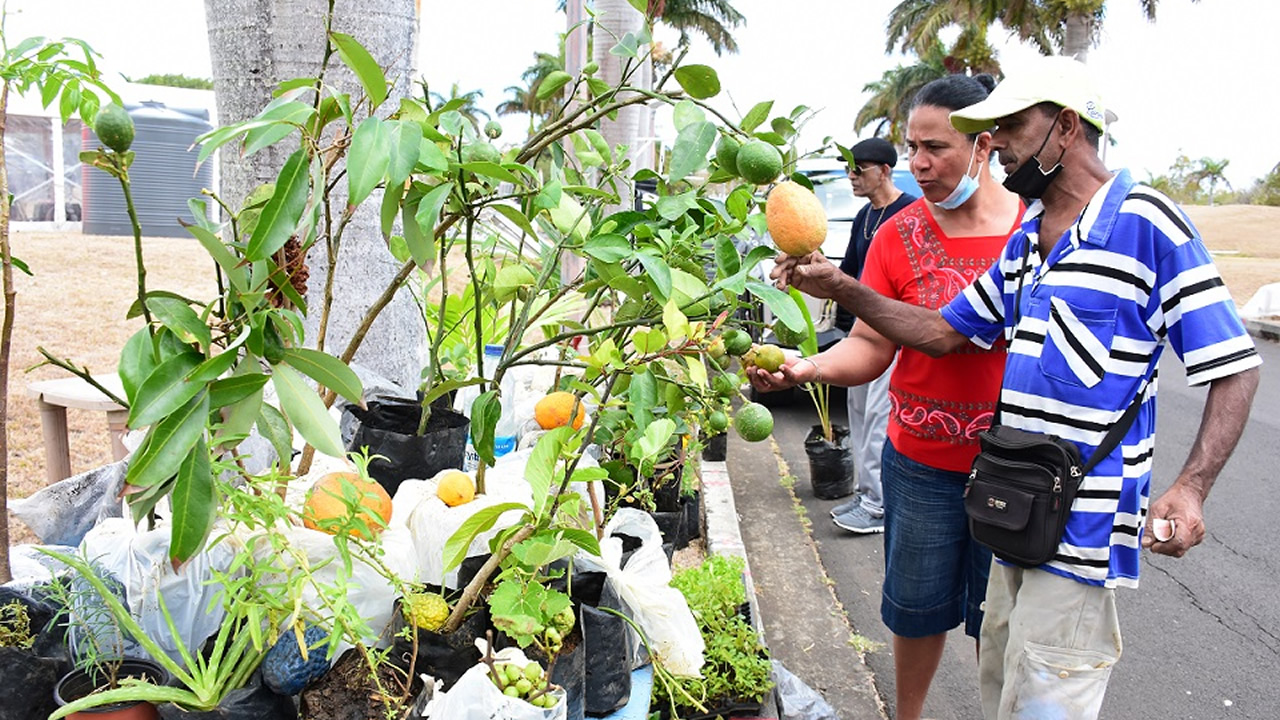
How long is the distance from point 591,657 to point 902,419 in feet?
4.27

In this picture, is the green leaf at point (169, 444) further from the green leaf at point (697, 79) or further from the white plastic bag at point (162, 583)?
the green leaf at point (697, 79)

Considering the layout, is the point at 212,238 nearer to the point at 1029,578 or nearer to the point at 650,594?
the point at 650,594

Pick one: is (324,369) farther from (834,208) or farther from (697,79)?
(834,208)

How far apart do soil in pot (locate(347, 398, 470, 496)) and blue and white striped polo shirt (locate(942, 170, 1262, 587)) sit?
1400mm

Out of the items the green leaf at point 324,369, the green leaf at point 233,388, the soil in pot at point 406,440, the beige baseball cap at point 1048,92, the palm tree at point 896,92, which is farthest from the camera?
the palm tree at point 896,92

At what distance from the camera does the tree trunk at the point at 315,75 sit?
260 cm

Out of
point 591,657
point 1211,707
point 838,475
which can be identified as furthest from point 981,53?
point 591,657

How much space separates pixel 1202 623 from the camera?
4.07 m

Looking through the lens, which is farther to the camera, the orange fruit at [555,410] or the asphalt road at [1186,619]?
the asphalt road at [1186,619]

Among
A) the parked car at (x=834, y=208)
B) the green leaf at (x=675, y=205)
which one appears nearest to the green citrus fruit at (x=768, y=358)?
the green leaf at (x=675, y=205)

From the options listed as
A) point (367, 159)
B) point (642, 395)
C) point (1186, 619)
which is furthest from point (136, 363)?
point (1186, 619)

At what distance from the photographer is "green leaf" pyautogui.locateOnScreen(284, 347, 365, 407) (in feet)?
4.41

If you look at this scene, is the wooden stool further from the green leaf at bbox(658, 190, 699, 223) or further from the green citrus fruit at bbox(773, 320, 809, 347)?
the green citrus fruit at bbox(773, 320, 809, 347)

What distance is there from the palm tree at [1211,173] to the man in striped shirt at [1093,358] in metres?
70.1
